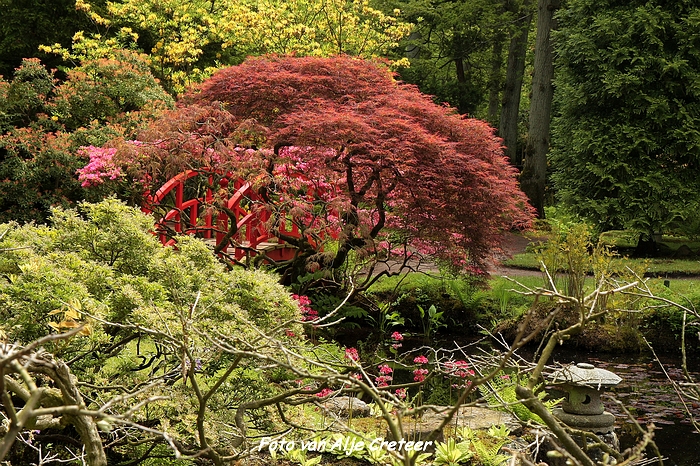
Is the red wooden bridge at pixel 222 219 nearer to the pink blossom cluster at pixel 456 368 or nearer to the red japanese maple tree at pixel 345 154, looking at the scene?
the red japanese maple tree at pixel 345 154

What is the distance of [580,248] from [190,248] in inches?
257

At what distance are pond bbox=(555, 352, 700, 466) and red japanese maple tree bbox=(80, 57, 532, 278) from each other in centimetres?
211

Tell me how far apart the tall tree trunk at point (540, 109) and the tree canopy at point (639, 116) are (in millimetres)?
2500

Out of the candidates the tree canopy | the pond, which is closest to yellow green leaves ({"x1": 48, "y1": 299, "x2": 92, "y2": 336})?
the pond

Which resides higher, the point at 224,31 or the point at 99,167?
the point at 224,31

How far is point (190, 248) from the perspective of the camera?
4.67m

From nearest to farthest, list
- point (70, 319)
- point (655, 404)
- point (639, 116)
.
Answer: point (70, 319), point (655, 404), point (639, 116)

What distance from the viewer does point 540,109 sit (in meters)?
17.4

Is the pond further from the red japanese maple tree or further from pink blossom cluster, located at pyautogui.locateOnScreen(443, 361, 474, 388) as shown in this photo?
the red japanese maple tree

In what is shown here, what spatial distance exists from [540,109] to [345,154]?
9429 millimetres

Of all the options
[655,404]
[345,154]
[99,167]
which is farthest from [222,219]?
[655,404]

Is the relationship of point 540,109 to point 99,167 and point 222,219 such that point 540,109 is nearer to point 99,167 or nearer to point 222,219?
point 222,219

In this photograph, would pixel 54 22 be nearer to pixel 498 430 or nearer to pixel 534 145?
pixel 534 145

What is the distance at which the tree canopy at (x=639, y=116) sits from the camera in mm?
13797
